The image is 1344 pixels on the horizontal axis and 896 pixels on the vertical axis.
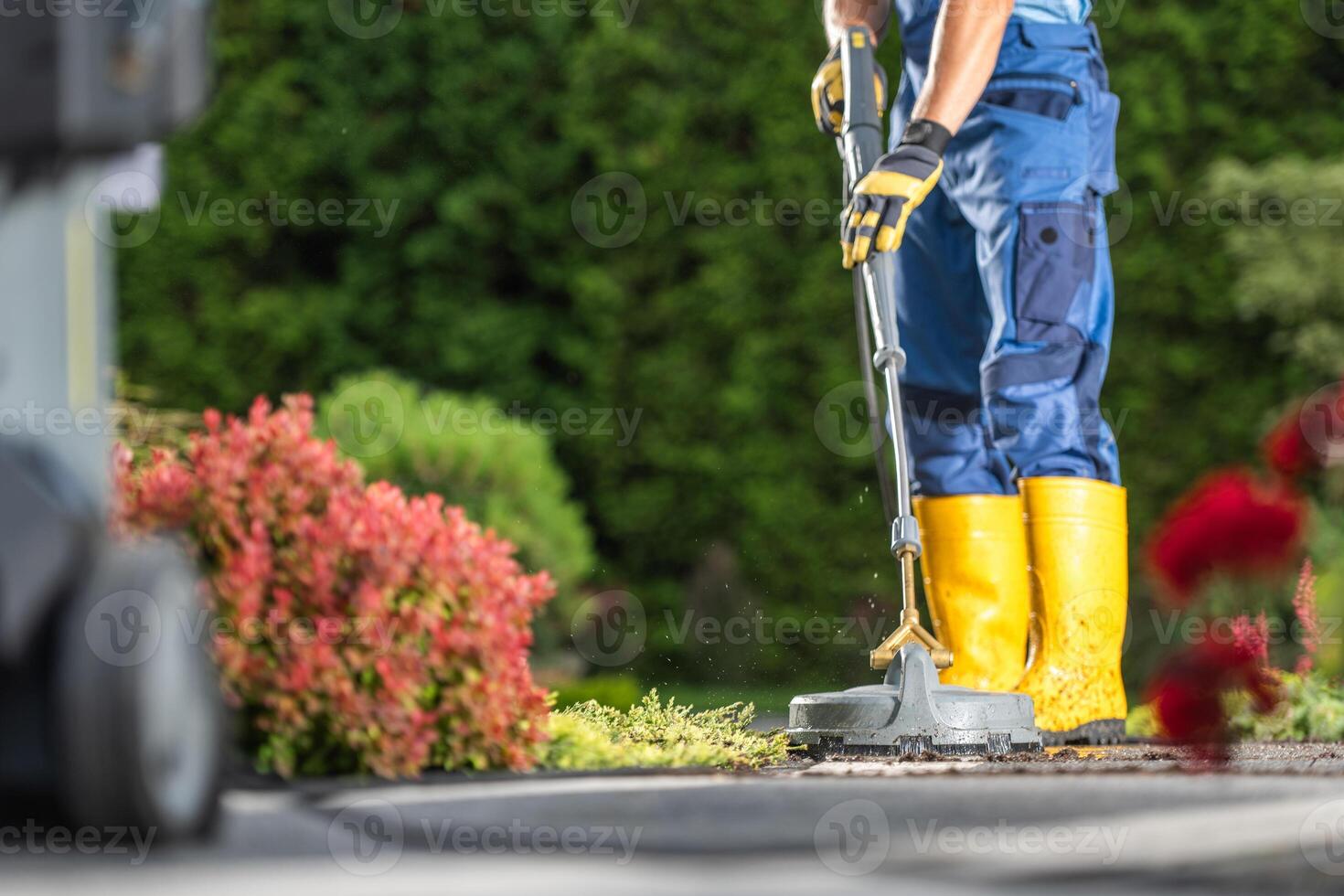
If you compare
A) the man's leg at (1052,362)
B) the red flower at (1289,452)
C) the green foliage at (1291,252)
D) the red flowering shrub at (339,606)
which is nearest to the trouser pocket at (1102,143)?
the man's leg at (1052,362)

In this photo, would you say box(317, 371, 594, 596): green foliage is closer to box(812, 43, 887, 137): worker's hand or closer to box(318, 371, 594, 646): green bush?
box(318, 371, 594, 646): green bush

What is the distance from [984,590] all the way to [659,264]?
190 inches

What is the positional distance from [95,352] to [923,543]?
254 centimetres

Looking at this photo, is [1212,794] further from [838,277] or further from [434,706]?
[838,277]

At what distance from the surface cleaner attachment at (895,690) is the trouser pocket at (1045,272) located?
0.32 metres

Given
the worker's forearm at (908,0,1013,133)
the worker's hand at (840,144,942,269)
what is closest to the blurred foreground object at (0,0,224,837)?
the worker's hand at (840,144,942,269)

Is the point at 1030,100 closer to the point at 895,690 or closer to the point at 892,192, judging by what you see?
the point at 892,192

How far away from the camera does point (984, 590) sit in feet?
12.3

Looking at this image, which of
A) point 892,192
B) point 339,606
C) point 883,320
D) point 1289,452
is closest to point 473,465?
point 883,320

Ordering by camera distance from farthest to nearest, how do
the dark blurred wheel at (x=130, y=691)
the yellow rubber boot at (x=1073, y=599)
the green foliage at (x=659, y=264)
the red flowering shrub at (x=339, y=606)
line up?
the green foliage at (x=659, y=264) < the yellow rubber boot at (x=1073, y=599) < the red flowering shrub at (x=339, y=606) < the dark blurred wheel at (x=130, y=691)

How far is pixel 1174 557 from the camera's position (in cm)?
173

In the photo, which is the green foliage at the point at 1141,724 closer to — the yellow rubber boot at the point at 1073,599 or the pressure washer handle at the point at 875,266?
the yellow rubber boot at the point at 1073,599

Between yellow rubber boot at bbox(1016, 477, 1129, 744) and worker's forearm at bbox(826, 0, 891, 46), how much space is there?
1.36m

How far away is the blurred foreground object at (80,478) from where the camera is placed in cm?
163
